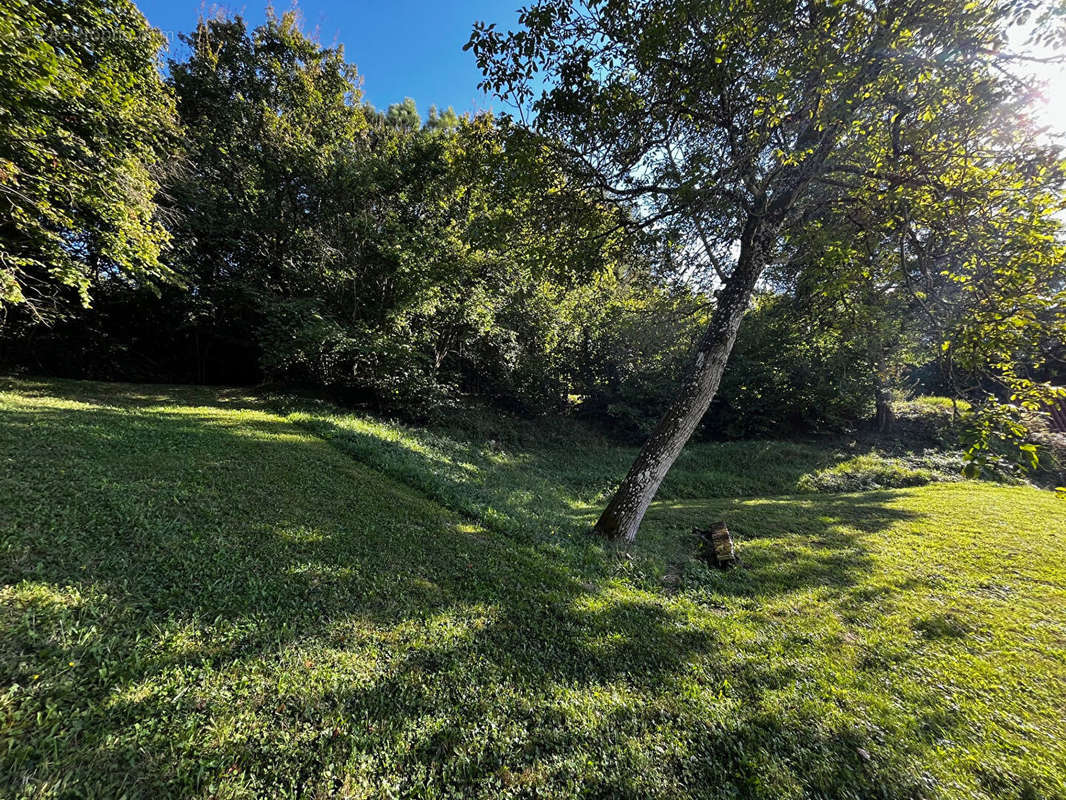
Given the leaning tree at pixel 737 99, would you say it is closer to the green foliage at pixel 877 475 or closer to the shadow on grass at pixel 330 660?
the shadow on grass at pixel 330 660

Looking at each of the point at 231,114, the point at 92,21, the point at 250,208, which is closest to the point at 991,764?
the point at 92,21

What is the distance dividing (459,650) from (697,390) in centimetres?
444

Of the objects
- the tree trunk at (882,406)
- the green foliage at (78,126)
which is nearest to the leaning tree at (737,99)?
the green foliage at (78,126)

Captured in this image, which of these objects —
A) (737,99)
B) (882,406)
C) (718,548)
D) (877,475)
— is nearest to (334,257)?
(737,99)

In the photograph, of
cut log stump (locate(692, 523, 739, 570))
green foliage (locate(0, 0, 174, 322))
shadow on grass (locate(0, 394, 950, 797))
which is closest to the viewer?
shadow on grass (locate(0, 394, 950, 797))

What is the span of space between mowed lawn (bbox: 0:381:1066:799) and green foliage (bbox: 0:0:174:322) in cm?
435

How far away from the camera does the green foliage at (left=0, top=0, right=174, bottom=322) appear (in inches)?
231

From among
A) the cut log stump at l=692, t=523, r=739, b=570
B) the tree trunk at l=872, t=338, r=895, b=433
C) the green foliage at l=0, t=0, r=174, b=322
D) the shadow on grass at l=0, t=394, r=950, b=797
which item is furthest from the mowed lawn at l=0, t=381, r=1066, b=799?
the tree trunk at l=872, t=338, r=895, b=433

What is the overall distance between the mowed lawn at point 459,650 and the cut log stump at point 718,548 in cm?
20

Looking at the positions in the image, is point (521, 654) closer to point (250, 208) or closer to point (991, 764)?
point (991, 764)

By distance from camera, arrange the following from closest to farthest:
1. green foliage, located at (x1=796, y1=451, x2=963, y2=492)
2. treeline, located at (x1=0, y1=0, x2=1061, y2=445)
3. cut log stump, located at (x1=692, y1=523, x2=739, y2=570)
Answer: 1. cut log stump, located at (x1=692, y1=523, x2=739, y2=570)
2. treeline, located at (x1=0, y1=0, x2=1061, y2=445)
3. green foliage, located at (x1=796, y1=451, x2=963, y2=492)

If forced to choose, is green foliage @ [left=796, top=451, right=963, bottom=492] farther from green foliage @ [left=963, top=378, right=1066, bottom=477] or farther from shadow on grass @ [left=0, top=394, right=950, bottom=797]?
green foliage @ [left=963, top=378, right=1066, bottom=477]

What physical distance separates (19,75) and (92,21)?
8.08ft

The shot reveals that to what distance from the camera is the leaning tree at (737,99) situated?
147 inches
